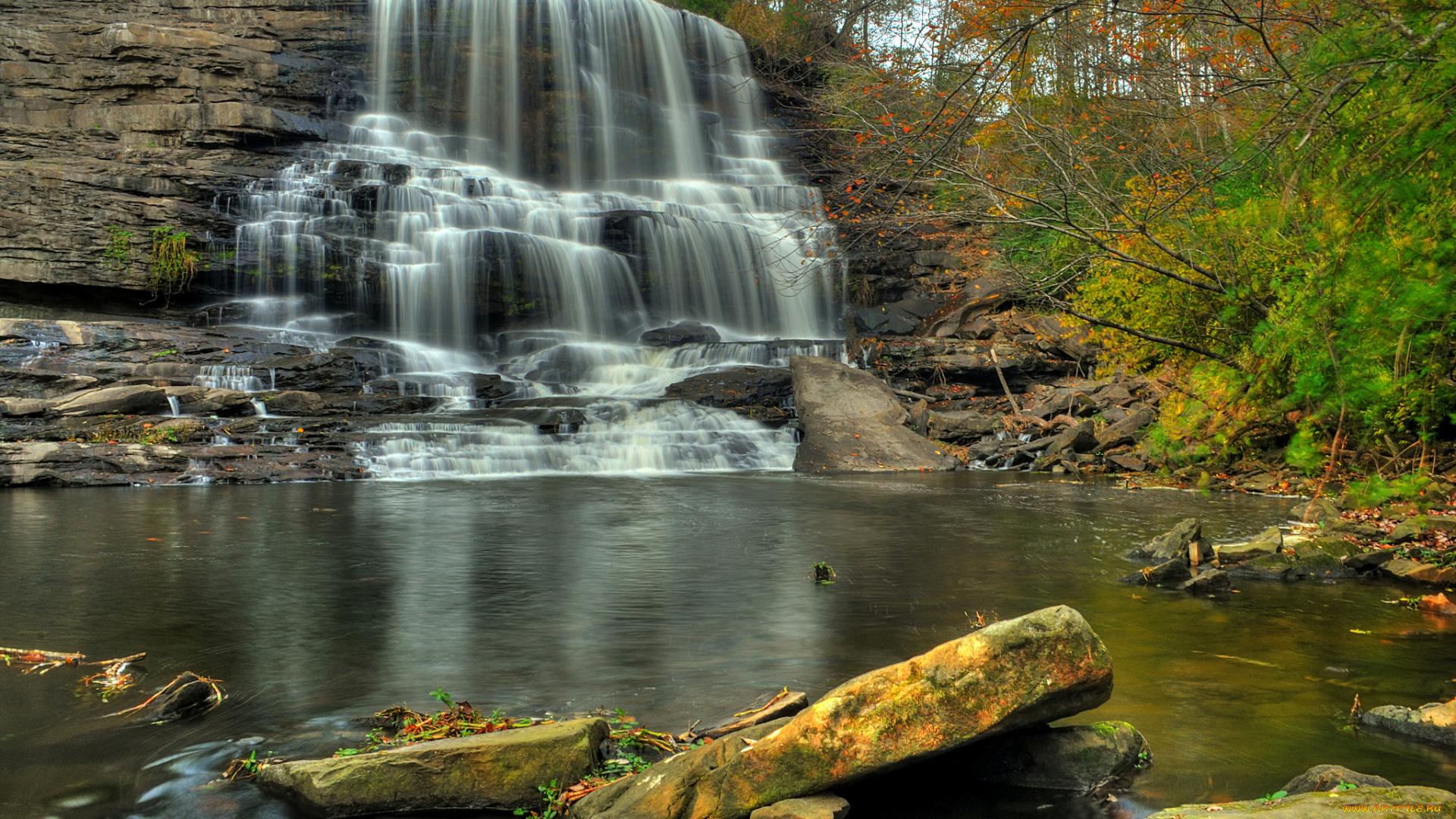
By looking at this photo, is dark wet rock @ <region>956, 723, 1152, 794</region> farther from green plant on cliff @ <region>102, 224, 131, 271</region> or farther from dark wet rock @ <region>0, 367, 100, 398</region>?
green plant on cliff @ <region>102, 224, 131, 271</region>

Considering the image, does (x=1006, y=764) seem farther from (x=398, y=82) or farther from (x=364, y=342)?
(x=398, y=82)

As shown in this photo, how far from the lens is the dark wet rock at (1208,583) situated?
5613 millimetres

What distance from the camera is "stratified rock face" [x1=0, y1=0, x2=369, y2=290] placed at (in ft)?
66.9

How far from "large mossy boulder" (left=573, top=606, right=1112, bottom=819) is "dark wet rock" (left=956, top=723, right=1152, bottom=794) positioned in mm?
169

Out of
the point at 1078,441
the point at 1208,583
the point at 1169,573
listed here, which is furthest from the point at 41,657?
the point at 1078,441

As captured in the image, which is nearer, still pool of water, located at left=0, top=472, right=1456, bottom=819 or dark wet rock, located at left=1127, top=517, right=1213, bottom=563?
still pool of water, located at left=0, top=472, right=1456, bottom=819

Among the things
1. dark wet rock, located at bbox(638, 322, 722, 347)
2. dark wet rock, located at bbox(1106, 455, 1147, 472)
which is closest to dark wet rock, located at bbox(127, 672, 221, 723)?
dark wet rock, located at bbox(1106, 455, 1147, 472)

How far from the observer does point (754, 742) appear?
105 inches

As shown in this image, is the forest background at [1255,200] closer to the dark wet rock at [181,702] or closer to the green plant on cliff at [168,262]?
the dark wet rock at [181,702]

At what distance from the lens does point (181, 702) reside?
11.7ft

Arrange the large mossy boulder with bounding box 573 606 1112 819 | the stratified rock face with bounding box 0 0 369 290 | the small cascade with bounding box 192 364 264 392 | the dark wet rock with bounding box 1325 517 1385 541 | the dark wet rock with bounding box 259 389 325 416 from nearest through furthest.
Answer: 1. the large mossy boulder with bounding box 573 606 1112 819
2. the dark wet rock with bounding box 1325 517 1385 541
3. the dark wet rock with bounding box 259 389 325 416
4. the small cascade with bounding box 192 364 264 392
5. the stratified rock face with bounding box 0 0 369 290

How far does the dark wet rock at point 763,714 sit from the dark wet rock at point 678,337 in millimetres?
18475

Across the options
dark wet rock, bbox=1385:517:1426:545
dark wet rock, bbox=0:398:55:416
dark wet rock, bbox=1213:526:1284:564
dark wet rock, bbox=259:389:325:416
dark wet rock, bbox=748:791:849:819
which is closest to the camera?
dark wet rock, bbox=748:791:849:819

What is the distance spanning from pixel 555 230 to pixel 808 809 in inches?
901
